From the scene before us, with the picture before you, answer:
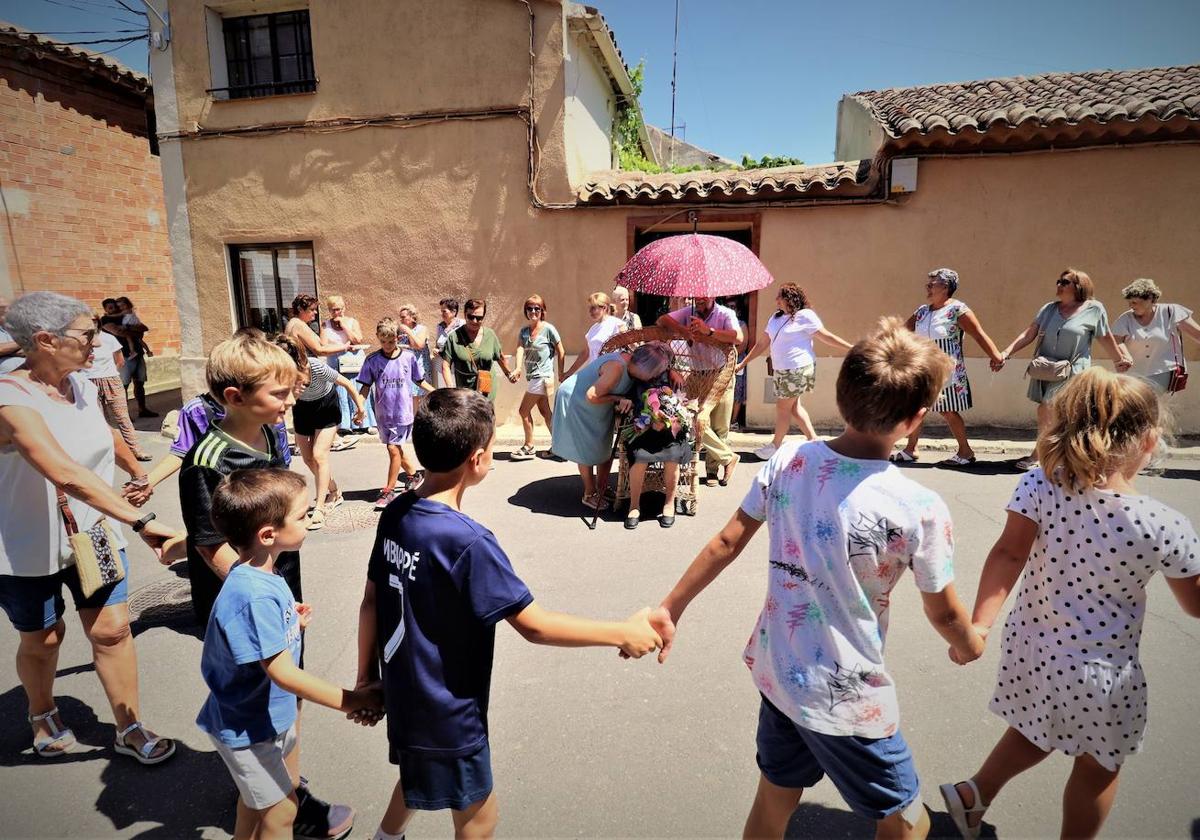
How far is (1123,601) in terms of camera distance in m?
1.82

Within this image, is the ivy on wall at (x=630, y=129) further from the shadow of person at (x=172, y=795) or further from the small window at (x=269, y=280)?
Answer: the shadow of person at (x=172, y=795)

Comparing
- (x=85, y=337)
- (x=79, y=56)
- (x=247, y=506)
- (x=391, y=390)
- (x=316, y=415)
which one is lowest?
(x=316, y=415)

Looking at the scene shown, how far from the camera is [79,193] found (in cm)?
1173

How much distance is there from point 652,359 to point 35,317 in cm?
364

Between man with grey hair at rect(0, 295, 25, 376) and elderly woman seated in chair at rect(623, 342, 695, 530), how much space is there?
3639mm

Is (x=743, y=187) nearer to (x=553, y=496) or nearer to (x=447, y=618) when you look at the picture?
(x=553, y=496)

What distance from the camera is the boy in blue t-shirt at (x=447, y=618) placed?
164 cm

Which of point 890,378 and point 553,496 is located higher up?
point 890,378

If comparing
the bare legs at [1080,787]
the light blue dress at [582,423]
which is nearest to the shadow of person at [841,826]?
the bare legs at [1080,787]

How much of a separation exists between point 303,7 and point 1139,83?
11.1 m

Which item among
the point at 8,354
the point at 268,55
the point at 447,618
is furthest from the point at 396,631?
the point at 268,55

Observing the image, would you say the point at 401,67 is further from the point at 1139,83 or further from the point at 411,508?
the point at 1139,83

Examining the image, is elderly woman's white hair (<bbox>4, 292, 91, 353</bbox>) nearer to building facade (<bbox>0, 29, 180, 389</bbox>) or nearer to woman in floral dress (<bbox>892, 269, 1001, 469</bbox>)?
woman in floral dress (<bbox>892, 269, 1001, 469</bbox>)

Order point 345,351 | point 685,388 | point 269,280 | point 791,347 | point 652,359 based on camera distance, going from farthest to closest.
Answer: point 269,280, point 345,351, point 791,347, point 685,388, point 652,359
